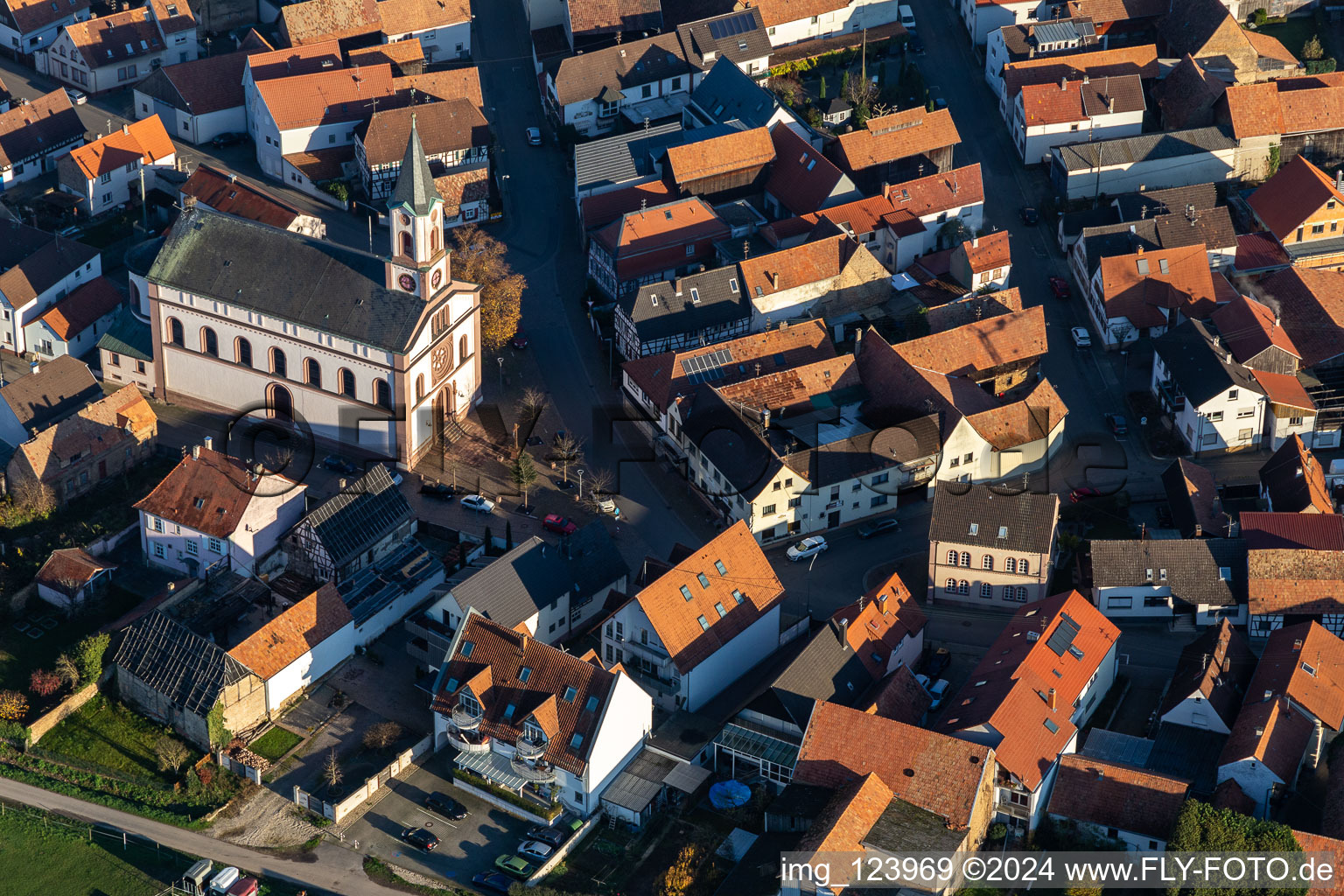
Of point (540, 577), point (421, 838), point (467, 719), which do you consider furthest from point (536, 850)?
point (540, 577)

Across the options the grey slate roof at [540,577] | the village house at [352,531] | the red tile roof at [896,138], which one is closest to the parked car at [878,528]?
the grey slate roof at [540,577]

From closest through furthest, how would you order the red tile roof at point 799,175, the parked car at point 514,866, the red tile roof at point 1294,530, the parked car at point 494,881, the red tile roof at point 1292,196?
the parked car at point 494,881 → the parked car at point 514,866 → the red tile roof at point 1294,530 → the red tile roof at point 1292,196 → the red tile roof at point 799,175

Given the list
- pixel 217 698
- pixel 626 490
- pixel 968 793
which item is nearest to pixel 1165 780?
pixel 968 793

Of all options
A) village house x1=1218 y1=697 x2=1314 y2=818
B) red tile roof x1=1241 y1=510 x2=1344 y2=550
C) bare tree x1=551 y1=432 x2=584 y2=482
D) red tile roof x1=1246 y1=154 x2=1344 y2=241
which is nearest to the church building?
bare tree x1=551 y1=432 x2=584 y2=482

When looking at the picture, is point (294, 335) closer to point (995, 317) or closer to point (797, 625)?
point (797, 625)

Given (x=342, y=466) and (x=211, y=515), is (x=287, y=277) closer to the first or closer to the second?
(x=342, y=466)

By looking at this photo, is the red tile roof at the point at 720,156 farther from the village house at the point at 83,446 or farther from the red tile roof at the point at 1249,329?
the village house at the point at 83,446

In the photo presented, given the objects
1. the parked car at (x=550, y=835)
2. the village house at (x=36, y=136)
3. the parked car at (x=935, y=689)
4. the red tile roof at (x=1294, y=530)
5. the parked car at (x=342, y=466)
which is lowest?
the parked car at (x=550, y=835)
